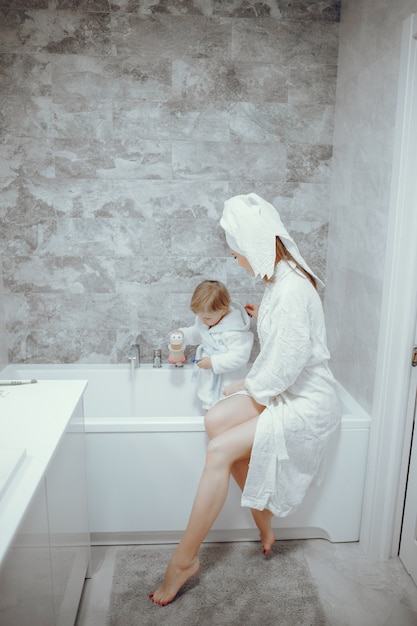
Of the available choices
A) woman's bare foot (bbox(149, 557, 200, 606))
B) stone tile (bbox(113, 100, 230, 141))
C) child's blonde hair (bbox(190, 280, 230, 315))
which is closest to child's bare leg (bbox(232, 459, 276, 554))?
woman's bare foot (bbox(149, 557, 200, 606))

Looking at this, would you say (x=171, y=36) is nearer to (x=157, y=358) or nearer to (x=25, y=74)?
(x=25, y=74)

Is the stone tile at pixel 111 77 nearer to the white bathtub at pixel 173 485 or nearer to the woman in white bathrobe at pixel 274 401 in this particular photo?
the woman in white bathrobe at pixel 274 401

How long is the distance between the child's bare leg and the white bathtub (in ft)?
0.24

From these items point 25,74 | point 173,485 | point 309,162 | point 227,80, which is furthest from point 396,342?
point 25,74

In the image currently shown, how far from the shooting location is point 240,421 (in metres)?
2.22

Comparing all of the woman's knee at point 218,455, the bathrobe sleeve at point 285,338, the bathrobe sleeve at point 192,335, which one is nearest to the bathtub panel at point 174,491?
the woman's knee at point 218,455

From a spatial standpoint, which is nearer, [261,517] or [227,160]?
[261,517]

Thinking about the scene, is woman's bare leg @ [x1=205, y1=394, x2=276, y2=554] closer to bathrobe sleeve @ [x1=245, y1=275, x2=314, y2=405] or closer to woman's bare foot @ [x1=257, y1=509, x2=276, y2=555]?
woman's bare foot @ [x1=257, y1=509, x2=276, y2=555]

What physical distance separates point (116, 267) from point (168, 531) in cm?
143

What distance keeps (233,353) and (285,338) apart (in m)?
0.75

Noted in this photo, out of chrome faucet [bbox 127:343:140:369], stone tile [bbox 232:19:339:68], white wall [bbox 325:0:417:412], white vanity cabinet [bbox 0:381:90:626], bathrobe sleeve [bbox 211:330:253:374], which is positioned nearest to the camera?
white vanity cabinet [bbox 0:381:90:626]

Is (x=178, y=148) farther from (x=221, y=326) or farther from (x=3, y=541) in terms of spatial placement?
(x=3, y=541)

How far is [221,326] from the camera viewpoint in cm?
274

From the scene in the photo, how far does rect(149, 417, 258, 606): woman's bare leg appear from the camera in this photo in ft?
6.59
